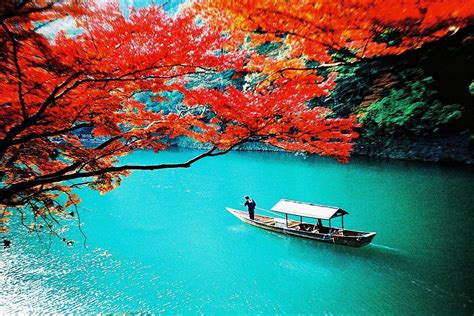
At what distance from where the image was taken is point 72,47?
2467mm

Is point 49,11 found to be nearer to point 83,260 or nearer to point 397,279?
point 397,279

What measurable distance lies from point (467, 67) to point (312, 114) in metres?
8.38

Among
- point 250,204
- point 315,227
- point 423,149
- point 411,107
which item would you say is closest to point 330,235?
point 315,227

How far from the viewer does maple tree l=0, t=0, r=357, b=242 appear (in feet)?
7.66

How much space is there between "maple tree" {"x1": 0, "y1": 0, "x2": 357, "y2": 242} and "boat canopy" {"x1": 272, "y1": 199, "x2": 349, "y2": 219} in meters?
6.10

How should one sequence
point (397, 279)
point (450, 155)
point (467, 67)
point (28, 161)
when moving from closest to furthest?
point (28, 161) → point (397, 279) → point (467, 67) → point (450, 155)

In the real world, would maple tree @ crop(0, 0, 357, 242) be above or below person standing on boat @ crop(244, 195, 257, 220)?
above

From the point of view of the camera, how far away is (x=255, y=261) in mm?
10508

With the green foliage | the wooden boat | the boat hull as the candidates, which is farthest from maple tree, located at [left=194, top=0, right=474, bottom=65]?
the boat hull

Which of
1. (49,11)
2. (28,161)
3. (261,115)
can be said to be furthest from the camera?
(28,161)

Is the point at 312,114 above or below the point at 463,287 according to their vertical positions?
above

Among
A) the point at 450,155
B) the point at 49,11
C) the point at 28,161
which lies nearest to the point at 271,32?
the point at 49,11

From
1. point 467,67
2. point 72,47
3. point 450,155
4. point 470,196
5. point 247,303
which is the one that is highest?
point 467,67

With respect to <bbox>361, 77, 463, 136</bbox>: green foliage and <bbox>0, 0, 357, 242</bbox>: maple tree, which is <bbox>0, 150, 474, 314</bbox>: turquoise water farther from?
<bbox>0, 0, 357, 242</bbox>: maple tree
